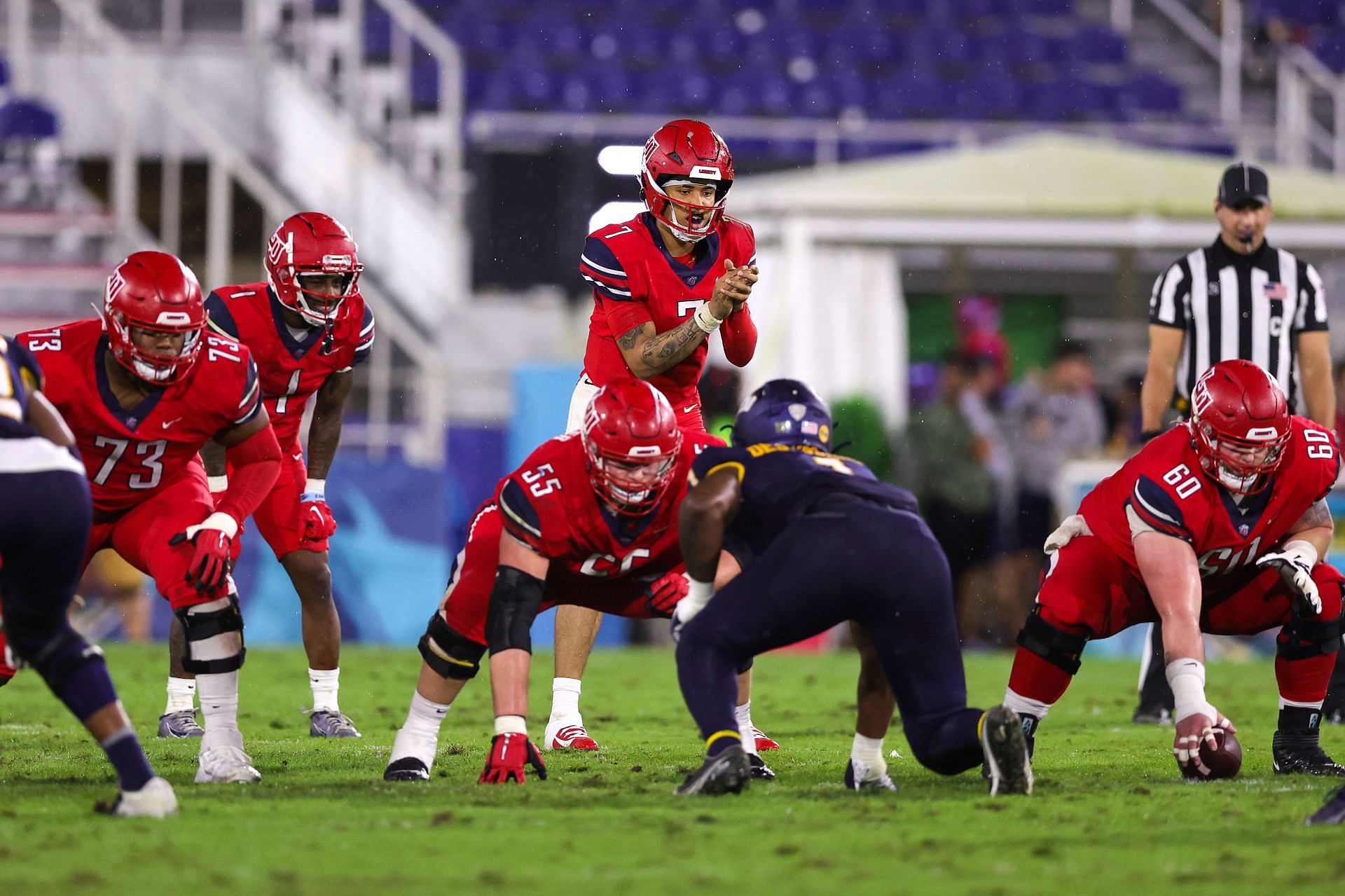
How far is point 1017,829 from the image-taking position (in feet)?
13.2

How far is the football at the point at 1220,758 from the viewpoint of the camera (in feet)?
15.7

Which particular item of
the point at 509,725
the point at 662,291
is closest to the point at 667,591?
the point at 509,725

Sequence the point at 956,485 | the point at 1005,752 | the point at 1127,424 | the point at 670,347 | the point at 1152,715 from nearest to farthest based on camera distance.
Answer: the point at 1005,752 < the point at 670,347 < the point at 1152,715 < the point at 956,485 < the point at 1127,424

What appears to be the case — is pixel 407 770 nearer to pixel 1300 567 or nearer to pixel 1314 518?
pixel 1300 567

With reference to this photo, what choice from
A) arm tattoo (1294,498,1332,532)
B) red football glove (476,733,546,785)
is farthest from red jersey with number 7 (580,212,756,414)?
arm tattoo (1294,498,1332,532)

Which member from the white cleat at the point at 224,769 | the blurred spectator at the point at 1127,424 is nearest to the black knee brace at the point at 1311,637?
the white cleat at the point at 224,769

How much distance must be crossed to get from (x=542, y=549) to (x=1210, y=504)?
1.94m

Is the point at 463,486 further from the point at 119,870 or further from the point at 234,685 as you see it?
the point at 119,870

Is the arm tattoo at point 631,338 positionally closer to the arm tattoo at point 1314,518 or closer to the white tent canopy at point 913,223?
the arm tattoo at point 1314,518

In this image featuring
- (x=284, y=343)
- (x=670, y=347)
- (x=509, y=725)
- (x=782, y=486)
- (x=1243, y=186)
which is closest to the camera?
(x=782, y=486)

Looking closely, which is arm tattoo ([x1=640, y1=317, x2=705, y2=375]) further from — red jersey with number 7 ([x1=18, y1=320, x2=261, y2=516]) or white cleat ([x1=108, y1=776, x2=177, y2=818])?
white cleat ([x1=108, y1=776, x2=177, y2=818])

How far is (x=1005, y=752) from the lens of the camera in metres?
4.36

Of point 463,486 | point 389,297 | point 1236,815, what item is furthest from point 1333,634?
point 389,297

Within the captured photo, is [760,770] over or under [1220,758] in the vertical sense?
under
